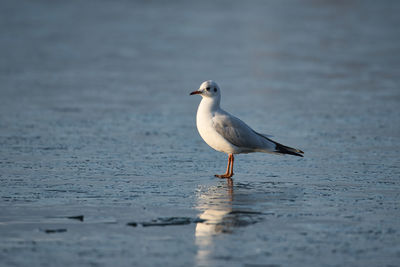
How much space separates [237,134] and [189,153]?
115 cm

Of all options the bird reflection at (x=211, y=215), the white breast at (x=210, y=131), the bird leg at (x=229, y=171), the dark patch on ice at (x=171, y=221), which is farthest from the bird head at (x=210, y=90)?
the dark patch on ice at (x=171, y=221)

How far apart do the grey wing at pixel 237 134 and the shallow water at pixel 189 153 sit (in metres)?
0.32

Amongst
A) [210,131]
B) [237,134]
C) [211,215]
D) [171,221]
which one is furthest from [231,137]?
[171,221]

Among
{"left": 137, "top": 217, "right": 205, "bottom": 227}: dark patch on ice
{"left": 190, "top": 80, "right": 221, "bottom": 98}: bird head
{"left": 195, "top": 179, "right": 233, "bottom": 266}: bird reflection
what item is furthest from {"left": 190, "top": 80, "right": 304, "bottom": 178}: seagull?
{"left": 137, "top": 217, "right": 205, "bottom": 227}: dark patch on ice

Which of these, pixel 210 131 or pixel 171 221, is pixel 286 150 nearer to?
pixel 210 131

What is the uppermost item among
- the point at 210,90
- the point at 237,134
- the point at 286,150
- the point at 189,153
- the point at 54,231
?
the point at 210,90

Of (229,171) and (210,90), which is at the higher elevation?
(210,90)

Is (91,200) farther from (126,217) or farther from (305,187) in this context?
(305,187)

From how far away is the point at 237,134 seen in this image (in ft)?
25.7

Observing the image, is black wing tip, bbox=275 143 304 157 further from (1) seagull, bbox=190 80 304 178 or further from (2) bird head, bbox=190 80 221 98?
(2) bird head, bbox=190 80 221 98

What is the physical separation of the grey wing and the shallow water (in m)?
0.32

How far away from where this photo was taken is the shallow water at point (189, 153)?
524cm

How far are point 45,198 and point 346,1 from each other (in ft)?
96.8

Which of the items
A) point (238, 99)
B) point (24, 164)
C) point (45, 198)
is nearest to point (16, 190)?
point (45, 198)
